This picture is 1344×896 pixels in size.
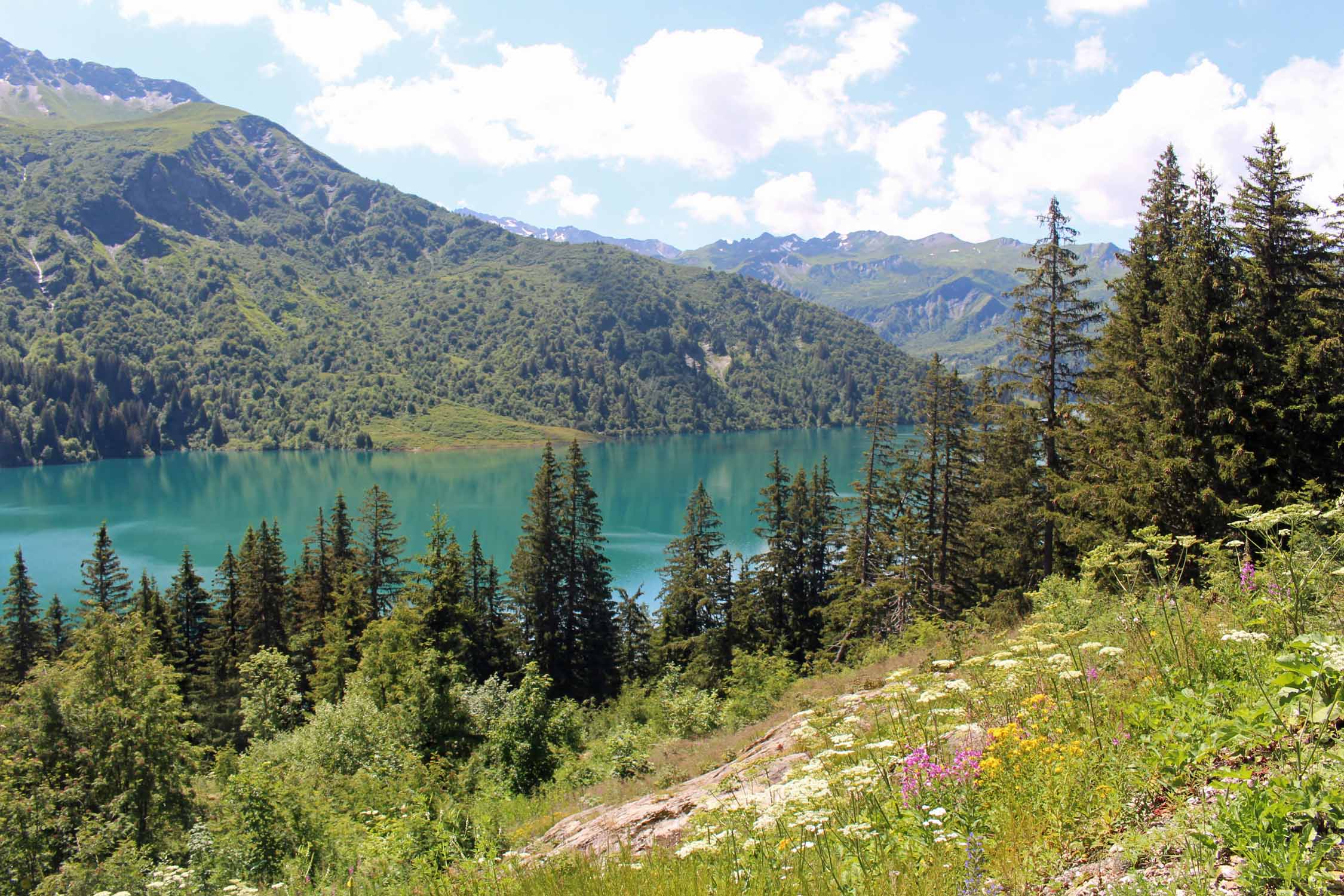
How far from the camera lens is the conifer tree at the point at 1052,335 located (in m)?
20.9

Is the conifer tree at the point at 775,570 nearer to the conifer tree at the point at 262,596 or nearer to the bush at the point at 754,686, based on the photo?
the bush at the point at 754,686

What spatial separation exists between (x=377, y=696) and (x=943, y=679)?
2337cm

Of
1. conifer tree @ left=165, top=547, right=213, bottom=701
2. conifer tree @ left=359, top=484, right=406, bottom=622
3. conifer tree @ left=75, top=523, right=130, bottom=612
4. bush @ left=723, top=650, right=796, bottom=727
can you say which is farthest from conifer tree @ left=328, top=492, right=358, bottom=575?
bush @ left=723, top=650, right=796, bottom=727

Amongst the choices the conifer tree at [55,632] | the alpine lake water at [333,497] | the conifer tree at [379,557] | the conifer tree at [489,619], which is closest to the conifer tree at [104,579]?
the conifer tree at [55,632]

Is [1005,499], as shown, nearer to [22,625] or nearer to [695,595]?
[695,595]

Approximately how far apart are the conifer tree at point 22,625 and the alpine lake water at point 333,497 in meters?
15.7

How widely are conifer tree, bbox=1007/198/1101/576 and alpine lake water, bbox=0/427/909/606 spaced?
28.4 metres

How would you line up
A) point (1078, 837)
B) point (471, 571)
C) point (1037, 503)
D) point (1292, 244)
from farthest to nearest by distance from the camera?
point (471, 571) → point (1037, 503) → point (1292, 244) → point (1078, 837)

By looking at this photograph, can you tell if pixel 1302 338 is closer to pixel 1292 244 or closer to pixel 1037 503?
pixel 1292 244

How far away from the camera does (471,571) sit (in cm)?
4409

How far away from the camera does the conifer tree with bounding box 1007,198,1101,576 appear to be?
20906 mm

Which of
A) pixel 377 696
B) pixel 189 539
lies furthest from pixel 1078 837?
pixel 189 539

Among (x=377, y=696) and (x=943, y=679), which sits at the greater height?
(x=943, y=679)

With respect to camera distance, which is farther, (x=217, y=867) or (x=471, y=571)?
(x=471, y=571)
